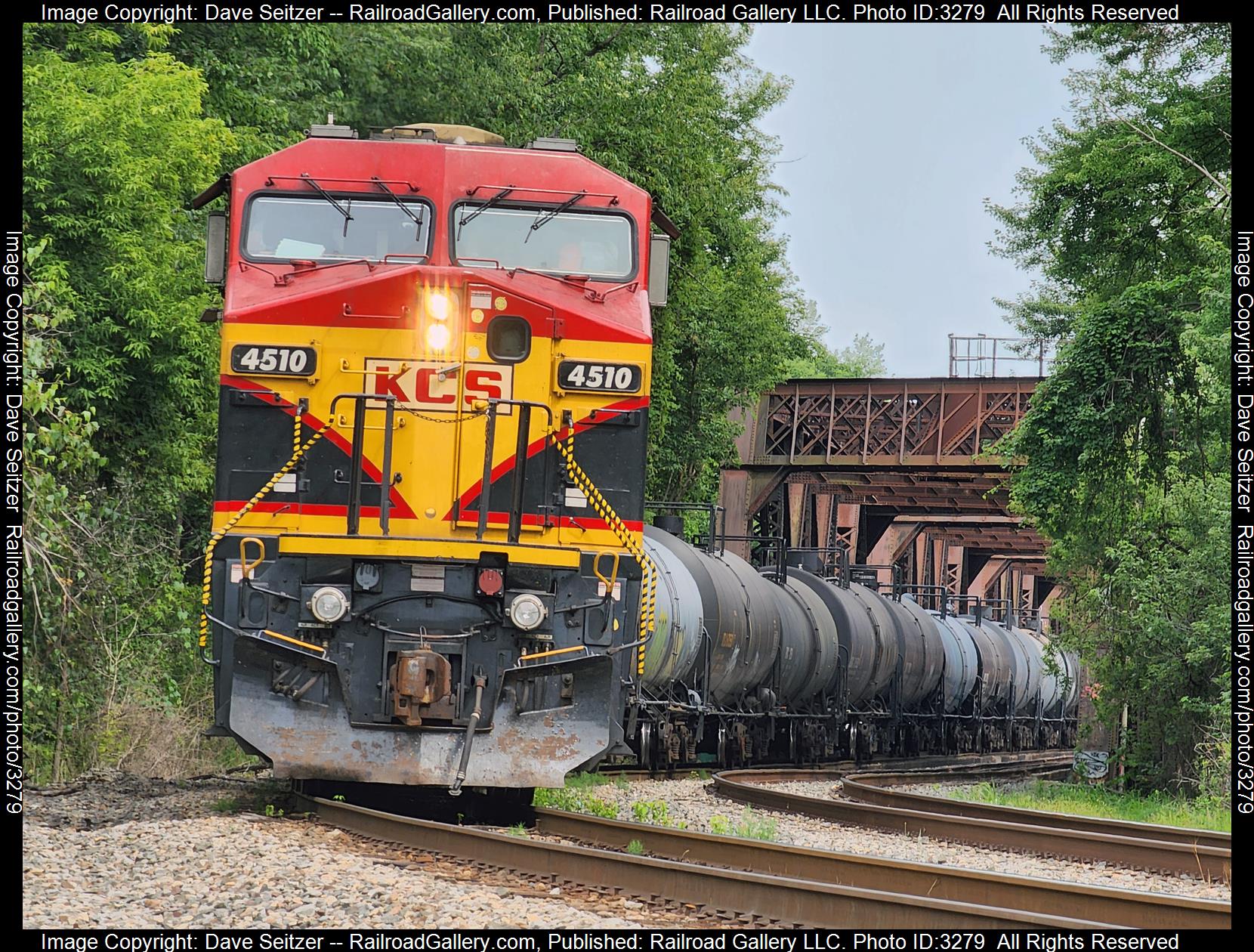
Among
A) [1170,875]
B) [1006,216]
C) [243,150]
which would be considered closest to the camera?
[1170,875]

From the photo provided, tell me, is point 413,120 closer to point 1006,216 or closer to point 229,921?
point 1006,216

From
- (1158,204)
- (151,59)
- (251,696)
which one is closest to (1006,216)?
(1158,204)

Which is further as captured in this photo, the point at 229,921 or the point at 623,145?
the point at 623,145

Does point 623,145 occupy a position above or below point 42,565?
above

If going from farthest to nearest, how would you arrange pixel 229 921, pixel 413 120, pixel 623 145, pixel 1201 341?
1. pixel 623 145
2. pixel 413 120
3. pixel 1201 341
4. pixel 229 921

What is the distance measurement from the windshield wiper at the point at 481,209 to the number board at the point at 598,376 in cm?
122

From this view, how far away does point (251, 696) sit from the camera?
363 inches

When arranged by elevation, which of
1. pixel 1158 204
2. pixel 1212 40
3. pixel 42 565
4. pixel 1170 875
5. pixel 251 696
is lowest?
pixel 1170 875

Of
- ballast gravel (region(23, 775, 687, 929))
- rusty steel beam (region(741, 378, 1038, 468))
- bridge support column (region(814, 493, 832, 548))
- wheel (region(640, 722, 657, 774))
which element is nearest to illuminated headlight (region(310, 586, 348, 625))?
ballast gravel (region(23, 775, 687, 929))

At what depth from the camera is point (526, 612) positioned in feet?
30.5

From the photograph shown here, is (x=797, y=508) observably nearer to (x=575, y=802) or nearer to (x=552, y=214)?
(x=575, y=802)

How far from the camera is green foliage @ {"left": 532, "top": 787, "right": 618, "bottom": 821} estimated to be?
11.5 metres

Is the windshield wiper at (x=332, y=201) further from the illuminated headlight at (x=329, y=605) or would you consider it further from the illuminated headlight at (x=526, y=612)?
the illuminated headlight at (x=526, y=612)

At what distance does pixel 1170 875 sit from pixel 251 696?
20.5ft
